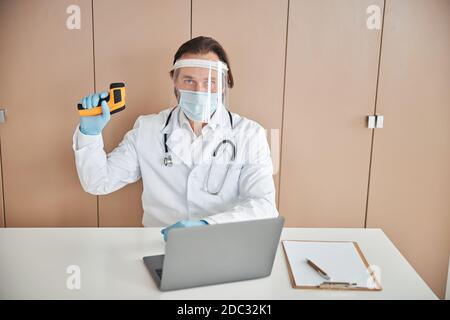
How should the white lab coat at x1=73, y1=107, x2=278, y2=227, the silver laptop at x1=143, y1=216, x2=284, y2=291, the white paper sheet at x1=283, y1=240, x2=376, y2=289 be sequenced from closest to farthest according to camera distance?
the silver laptop at x1=143, y1=216, x2=284, y2=291 → the white paper sheet at x1=283, y1=240, x2=376, y2=289 → the white lab coat at x1=73, y1=107, x2=278, y2=227

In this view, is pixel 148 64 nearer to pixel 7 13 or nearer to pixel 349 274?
pixel 7 13

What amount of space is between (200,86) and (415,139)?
1.12 m

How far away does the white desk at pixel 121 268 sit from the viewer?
0.89 metres

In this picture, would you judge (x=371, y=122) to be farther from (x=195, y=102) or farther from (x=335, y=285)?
(x=335, y=285)

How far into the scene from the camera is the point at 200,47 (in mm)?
1389

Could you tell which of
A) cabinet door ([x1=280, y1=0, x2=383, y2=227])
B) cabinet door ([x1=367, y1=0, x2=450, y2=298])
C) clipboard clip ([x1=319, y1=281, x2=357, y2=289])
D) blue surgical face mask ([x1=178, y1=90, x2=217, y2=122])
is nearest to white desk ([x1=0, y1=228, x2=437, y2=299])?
clipboard clip ([x1=319, y1=281, x2=357, y2=289])

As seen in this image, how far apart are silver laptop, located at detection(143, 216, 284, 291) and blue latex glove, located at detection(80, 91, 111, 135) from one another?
2.05 ft

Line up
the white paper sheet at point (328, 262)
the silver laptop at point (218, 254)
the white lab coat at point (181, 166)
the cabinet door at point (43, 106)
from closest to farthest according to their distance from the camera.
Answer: the silver laptop at point (218, 254) → the white paper sheet at point (328, 262) → the white lab coat at point (181, 166) → the cabinet door at point (43, 106)

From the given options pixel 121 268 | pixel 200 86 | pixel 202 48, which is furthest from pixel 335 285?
pixel 202 48

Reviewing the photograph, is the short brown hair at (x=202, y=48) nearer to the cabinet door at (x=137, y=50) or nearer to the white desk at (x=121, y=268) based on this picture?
the cabinet door at (x=137, y=50)

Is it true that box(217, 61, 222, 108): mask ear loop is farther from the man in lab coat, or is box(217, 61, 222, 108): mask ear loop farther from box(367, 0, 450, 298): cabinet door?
box(367, 0, 450, 298): cabinet door

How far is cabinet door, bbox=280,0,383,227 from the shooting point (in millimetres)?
1738

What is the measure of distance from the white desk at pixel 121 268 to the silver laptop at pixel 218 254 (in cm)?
2

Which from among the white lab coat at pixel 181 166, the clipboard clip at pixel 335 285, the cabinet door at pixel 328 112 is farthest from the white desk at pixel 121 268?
the cabinet door at pixel 328 112
